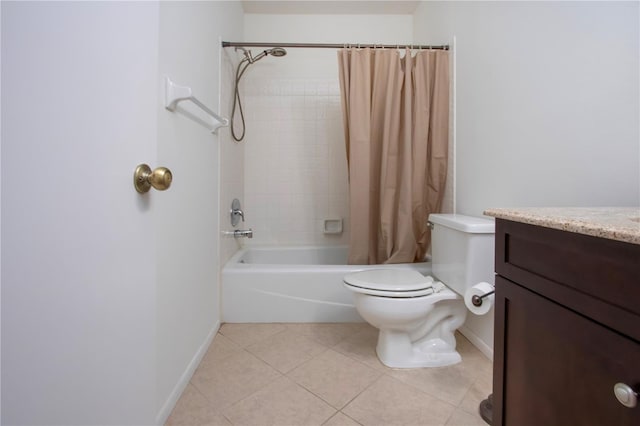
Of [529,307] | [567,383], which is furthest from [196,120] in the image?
[567,383]

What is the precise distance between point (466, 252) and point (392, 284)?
0.36 m

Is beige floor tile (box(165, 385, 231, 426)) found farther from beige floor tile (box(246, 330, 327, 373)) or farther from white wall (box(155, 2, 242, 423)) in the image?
beige floor tile (box(246, 330, 327, 373))

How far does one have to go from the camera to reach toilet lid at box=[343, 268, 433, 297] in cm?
123

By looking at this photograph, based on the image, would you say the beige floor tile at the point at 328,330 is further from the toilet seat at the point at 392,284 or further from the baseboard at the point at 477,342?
the baseboard at the point at 477,342

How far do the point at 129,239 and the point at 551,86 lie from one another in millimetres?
1499

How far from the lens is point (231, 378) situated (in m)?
1.21

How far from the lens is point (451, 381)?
47.0 inches

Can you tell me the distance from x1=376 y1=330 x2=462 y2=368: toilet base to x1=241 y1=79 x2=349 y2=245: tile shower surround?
1.16m

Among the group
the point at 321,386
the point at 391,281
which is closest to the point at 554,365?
the point at 391,281

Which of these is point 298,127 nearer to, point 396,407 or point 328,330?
point 328,330

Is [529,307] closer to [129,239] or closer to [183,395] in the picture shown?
[129,239]

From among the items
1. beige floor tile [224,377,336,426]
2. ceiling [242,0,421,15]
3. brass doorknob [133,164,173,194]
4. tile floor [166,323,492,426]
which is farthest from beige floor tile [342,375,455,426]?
ceiling [242,0,421,15]

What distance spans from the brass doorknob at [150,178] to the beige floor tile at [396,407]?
1.02 m

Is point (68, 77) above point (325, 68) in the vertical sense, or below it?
Answer: below
